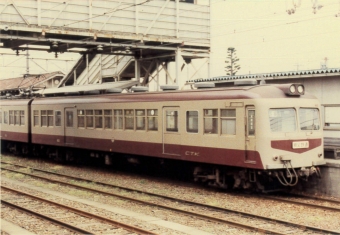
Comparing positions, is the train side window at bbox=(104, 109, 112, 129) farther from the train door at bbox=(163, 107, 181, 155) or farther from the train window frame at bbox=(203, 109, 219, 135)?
the train window frame at bbox=(203, 109, 219, 135)

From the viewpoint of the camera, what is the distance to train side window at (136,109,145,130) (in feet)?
54.5

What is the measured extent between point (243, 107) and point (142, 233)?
4.73 metres

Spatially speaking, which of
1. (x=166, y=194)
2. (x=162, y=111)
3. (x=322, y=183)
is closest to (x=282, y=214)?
(x=322, y=183)

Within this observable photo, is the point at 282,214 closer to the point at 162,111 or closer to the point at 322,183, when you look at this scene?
the point at 322,183

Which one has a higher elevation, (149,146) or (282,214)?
(149,146)

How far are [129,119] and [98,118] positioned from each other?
86.2 inches

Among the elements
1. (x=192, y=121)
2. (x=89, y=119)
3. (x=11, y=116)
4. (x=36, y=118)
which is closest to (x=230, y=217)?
(x=192, y=121)

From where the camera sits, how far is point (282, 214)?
11141mm

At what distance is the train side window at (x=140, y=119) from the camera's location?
16.6 m

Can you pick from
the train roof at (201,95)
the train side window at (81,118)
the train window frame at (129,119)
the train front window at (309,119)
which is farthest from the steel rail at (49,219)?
the train side window at (81,118)

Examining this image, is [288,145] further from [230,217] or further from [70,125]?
[70,125]

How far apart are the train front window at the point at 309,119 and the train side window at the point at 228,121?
1.68 meters

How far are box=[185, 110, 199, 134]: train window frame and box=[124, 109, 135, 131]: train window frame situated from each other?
286 cm

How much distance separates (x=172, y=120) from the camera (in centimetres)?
1537
